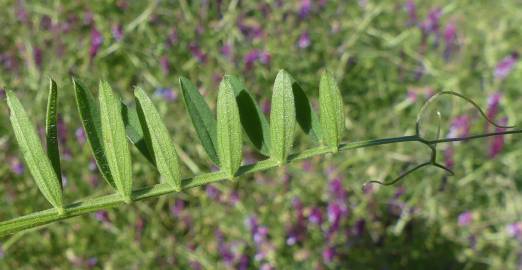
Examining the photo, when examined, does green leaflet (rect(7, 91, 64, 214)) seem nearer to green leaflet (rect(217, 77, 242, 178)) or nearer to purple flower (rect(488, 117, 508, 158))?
green leaflet (rect(217, 77, 242, 178))

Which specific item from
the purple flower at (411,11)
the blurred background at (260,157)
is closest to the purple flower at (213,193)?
the blurred background at (260,157)

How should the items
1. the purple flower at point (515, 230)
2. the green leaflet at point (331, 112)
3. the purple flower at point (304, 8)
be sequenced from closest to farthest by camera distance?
the green leaflet at point (331, 112) < the purple flower at point (515, 230) < the purple flower at point (304, 8)

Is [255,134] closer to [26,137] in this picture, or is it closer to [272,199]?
[26,137]

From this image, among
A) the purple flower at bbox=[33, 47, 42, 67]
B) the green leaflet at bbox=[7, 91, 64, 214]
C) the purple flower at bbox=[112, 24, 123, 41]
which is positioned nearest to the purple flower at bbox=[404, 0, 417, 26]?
the purple flower at bbox=[112, 24, 123, 41]

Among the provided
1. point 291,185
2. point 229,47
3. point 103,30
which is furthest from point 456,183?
point 103,30

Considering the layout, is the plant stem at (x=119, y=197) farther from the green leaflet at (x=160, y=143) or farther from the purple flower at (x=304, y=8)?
the purple flower at (x=304, y=8)
